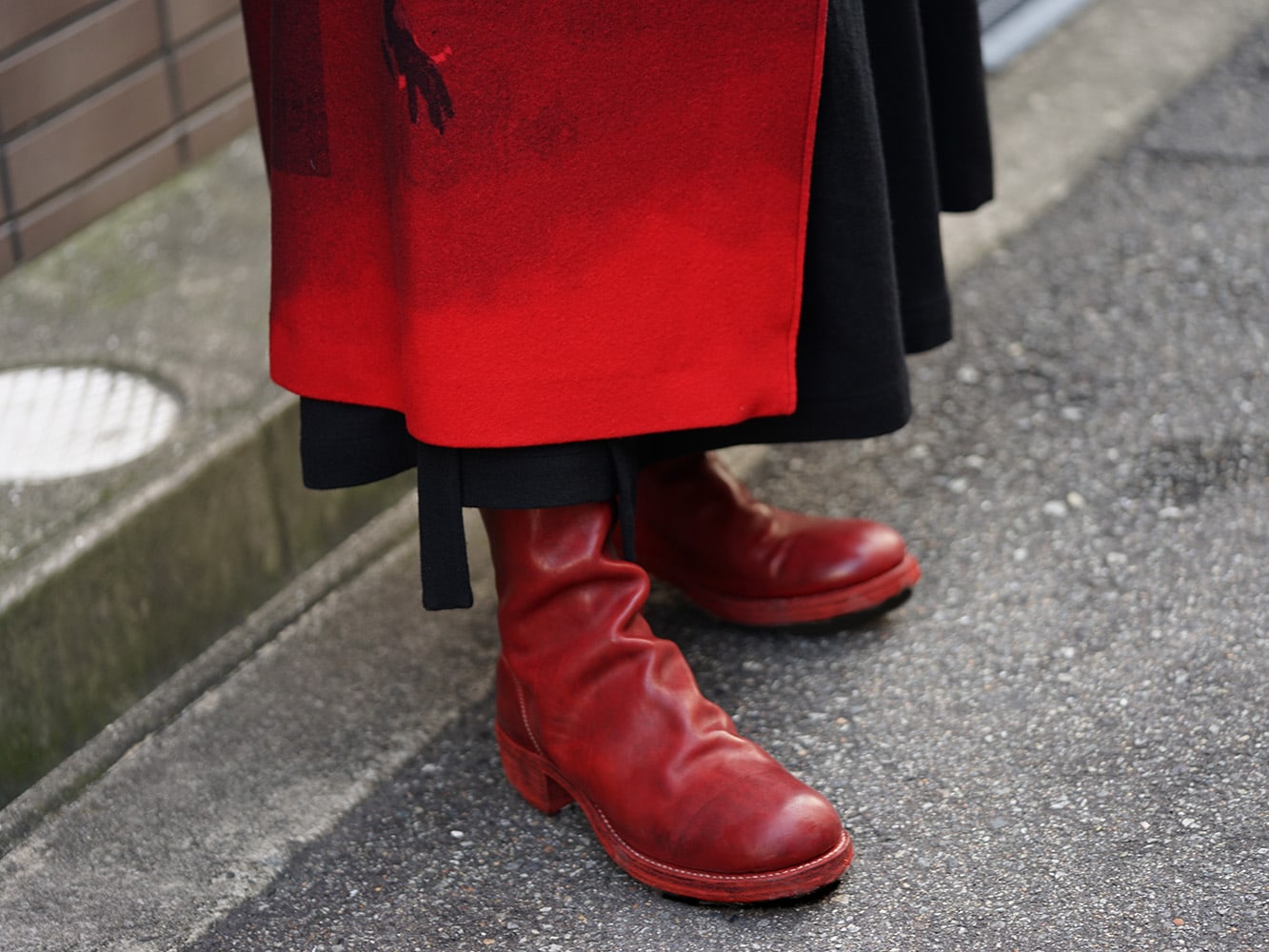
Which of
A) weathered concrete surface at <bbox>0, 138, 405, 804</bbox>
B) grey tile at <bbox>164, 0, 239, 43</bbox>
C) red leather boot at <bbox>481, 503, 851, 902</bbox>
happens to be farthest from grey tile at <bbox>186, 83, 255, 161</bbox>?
red leather boot at <bbox>481, 503, 851, 902</bbox>

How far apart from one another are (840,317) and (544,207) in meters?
0.30

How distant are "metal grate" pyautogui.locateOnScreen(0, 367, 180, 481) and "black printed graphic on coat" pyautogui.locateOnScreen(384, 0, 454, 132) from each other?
0.74 metres

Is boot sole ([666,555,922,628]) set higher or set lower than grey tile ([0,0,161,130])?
lower

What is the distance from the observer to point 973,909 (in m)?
1.34

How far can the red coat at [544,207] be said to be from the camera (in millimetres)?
1181

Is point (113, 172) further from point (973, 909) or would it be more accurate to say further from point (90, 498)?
point (973, 909)

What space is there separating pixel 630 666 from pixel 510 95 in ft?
1.66

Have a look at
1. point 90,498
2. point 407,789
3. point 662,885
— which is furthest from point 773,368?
point 90,498

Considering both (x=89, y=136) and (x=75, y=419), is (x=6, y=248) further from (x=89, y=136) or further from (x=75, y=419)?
(x=75, y=419)

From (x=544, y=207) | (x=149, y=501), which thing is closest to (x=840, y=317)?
(x=544, y=207)

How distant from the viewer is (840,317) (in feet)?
4.49

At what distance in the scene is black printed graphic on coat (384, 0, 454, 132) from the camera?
1.15m

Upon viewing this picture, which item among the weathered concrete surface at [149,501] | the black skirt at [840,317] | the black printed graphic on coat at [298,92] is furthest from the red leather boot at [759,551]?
the black printed graphic on coat at [298,92]

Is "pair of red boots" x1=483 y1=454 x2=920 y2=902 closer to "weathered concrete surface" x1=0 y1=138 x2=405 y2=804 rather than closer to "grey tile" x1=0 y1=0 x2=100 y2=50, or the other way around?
"weathered concrete surface" x1=0 y1=138 x2=405 y2=804
